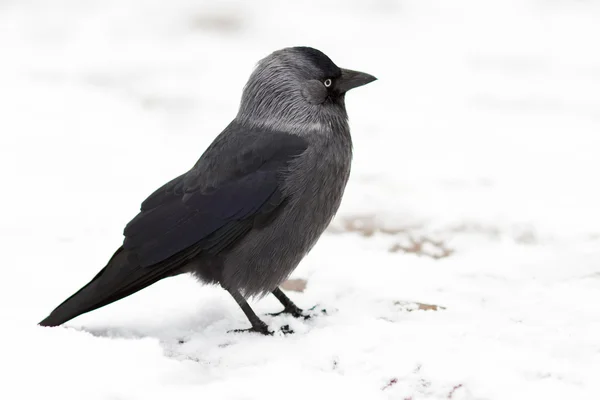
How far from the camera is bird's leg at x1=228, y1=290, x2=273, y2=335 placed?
5691mm

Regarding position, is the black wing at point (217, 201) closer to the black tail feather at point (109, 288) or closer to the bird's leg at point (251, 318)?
the black tail feather at point (109, 288)

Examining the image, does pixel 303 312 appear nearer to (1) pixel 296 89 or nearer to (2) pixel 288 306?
(2) pixel 288 306

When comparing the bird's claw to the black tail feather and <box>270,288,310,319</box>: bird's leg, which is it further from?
the black tail feather

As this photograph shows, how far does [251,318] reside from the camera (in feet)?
18.8

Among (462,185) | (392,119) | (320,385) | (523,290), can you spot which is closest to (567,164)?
(462,185)

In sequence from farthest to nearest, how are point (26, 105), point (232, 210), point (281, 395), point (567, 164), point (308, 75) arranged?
point (26, 105) < point (567, 164) < point (308, 75) < point (232, 210) < point (281, 395)

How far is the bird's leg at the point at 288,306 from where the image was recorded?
609 centimetres

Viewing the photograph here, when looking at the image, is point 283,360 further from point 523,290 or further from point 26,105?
point 26,105

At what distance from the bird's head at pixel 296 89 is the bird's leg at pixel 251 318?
1.11 m

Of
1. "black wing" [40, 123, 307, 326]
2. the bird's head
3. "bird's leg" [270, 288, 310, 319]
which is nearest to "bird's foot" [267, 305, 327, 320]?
"bird's leg" [270, 288, 310, 319]

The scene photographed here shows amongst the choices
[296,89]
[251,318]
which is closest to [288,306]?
[251,318]

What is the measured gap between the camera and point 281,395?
15.1 feet

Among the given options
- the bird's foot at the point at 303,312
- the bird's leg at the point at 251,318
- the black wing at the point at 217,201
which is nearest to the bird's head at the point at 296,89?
the black wing at the point at 217,201

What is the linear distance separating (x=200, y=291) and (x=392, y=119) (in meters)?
5.09
